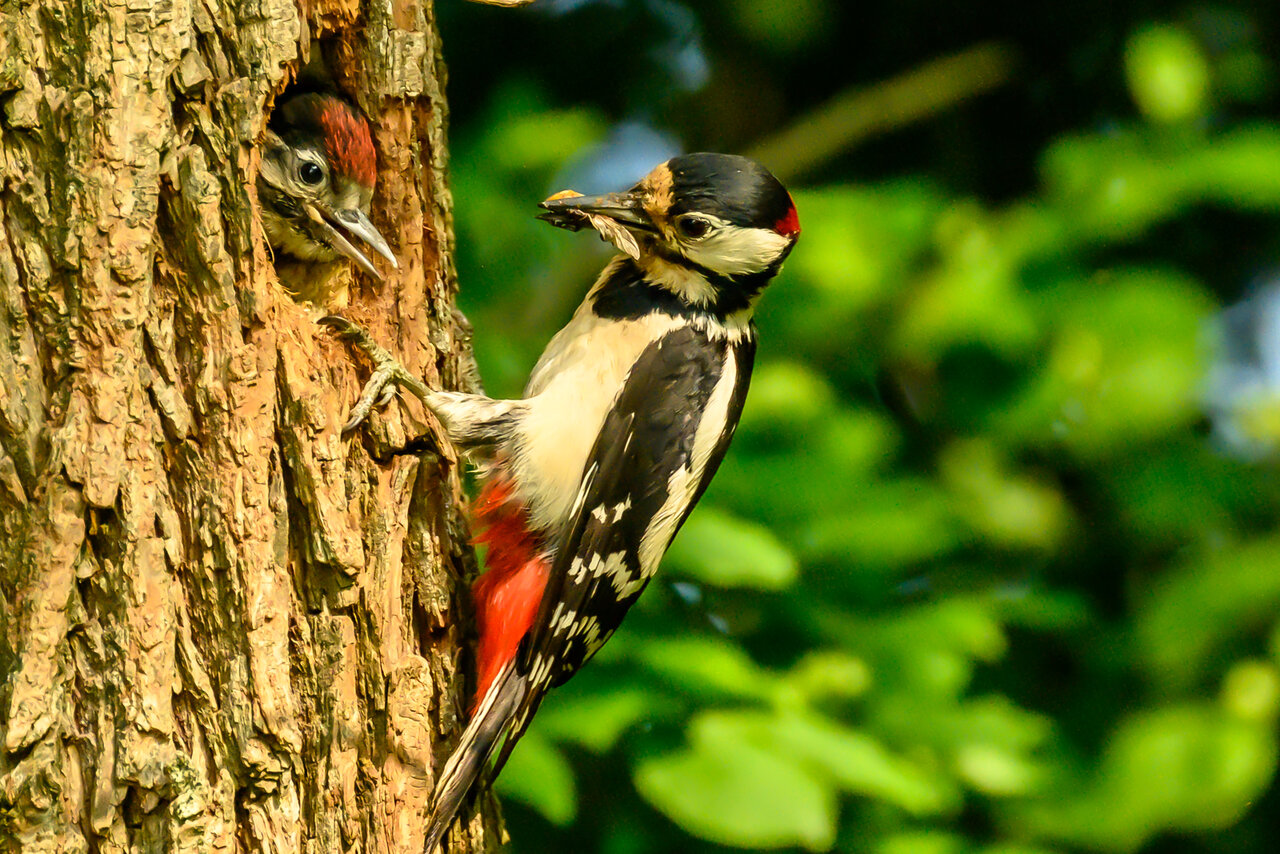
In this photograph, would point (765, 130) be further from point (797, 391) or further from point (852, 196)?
point (797, 391)

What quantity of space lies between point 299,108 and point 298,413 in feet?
3.00

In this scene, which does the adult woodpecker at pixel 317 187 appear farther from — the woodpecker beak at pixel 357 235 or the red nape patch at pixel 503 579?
the red nape patch at pixel 503 579

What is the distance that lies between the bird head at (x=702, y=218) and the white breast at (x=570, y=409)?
0.12 meters

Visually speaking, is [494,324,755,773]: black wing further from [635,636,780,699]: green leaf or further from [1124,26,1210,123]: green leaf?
[1124,26,1210,123]: green leaf

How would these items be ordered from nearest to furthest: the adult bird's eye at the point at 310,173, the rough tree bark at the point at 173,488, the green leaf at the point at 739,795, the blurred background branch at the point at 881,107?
the rough tree bark at the point at 173,488 < the green leaf at the point at 739,795 < the adult bird's eye at the point at 310,173 < the blurred background branch at the point at 881,107

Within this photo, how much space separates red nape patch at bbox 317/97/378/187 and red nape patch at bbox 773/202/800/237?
0.81 metres

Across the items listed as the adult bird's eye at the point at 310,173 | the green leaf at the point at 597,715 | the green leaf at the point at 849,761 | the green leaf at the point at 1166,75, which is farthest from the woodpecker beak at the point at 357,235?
the green leaf at the point at 1166,75

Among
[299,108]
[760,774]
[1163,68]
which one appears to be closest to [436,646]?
[760,774]

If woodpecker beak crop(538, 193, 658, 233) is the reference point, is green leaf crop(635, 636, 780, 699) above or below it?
below

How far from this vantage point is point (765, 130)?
446cm

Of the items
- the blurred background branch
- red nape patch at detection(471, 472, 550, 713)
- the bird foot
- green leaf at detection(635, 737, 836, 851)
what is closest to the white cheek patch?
red nape patch at detection(471, 472, 550, 713)

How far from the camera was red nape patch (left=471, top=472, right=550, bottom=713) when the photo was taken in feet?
7.29

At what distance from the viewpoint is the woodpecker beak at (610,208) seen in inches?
99.5

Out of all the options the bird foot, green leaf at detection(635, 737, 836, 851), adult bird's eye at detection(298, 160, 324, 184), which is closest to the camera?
the bird foot
